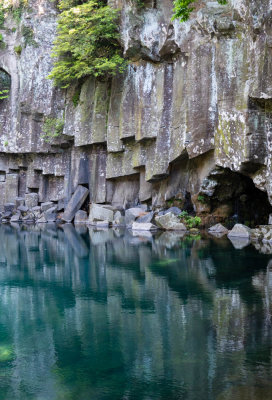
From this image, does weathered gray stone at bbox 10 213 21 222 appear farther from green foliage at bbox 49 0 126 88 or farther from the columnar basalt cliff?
green foliage at bbox 49 0 126 88

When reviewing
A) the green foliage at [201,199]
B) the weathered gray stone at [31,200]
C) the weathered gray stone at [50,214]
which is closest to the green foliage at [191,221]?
the green foliage at [201,199]

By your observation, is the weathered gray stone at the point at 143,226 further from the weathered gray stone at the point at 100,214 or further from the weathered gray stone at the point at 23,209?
the weathered gray stone at the point at 23,209

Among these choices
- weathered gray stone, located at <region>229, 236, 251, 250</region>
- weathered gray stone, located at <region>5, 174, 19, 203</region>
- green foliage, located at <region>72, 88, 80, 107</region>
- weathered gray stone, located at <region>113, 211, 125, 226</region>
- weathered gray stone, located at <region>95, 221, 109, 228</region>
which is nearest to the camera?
weathered gray stone, located at <region>229, 236, 251, 250</region>

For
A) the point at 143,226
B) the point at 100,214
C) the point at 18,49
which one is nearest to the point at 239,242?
the point at 143,226

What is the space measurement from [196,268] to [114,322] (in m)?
4.64

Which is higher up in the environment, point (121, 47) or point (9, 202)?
point (121, 47)

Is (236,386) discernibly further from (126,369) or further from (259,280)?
(259,280)

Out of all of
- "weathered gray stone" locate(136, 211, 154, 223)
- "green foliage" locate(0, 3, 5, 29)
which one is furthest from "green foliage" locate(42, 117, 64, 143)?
"weathered gray stone" locate(136, 211, 154, 223)

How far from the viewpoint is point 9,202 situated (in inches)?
1212

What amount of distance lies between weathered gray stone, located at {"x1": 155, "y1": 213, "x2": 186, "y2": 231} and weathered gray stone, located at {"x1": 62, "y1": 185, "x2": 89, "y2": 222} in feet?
21.6

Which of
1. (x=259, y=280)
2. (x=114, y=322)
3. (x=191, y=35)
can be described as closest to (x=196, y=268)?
(x=259, y=280)

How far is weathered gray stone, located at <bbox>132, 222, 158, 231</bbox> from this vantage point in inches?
847

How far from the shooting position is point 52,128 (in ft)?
91.2

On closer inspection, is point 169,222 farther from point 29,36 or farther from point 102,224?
point 29,36
